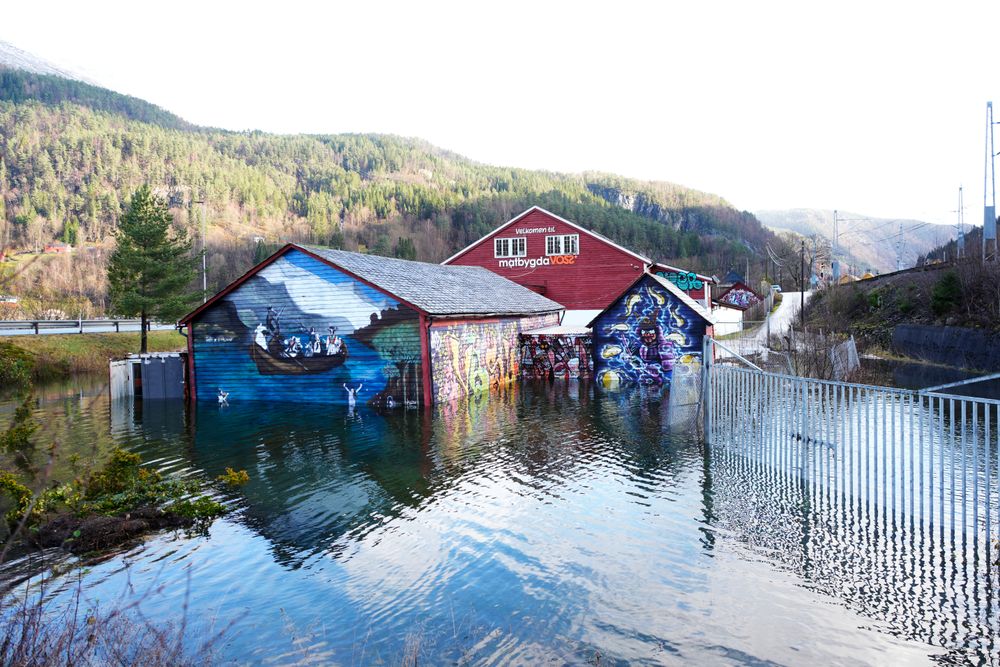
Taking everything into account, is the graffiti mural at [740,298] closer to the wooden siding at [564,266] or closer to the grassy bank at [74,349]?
the wooden siding at [564,266]

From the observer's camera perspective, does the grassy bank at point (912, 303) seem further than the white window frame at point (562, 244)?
No

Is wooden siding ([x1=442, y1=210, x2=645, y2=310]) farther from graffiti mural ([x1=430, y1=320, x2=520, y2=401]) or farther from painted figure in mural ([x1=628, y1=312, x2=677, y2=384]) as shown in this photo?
painted figure in mural ([x1=628, y1=312, x2=677, y2=384])

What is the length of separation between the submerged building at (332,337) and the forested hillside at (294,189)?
2379 inches

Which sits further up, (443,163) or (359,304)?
(443,163)

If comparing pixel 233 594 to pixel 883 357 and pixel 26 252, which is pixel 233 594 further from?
pixel 883 357

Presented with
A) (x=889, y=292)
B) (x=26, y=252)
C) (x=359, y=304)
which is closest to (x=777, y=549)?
(x=26, y=252)

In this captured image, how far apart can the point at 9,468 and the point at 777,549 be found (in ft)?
44.3

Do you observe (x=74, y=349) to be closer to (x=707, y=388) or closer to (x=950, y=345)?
(x=707, y=388)

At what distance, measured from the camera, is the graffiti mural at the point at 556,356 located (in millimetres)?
26766

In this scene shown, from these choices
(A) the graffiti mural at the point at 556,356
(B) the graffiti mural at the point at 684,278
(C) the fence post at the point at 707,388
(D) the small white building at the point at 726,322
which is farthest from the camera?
(B) the graffiti mural at the point at 684,278

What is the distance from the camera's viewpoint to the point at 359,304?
832 inches

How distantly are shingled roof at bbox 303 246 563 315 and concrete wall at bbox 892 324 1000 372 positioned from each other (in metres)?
16.9

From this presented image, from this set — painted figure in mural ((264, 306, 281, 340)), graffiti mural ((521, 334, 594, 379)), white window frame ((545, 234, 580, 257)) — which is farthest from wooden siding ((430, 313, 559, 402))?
white window frame ((545, 234, 580, 257))

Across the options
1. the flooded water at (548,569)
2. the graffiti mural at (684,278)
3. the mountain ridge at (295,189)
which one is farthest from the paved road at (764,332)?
the mountain ridge at (295,189)
